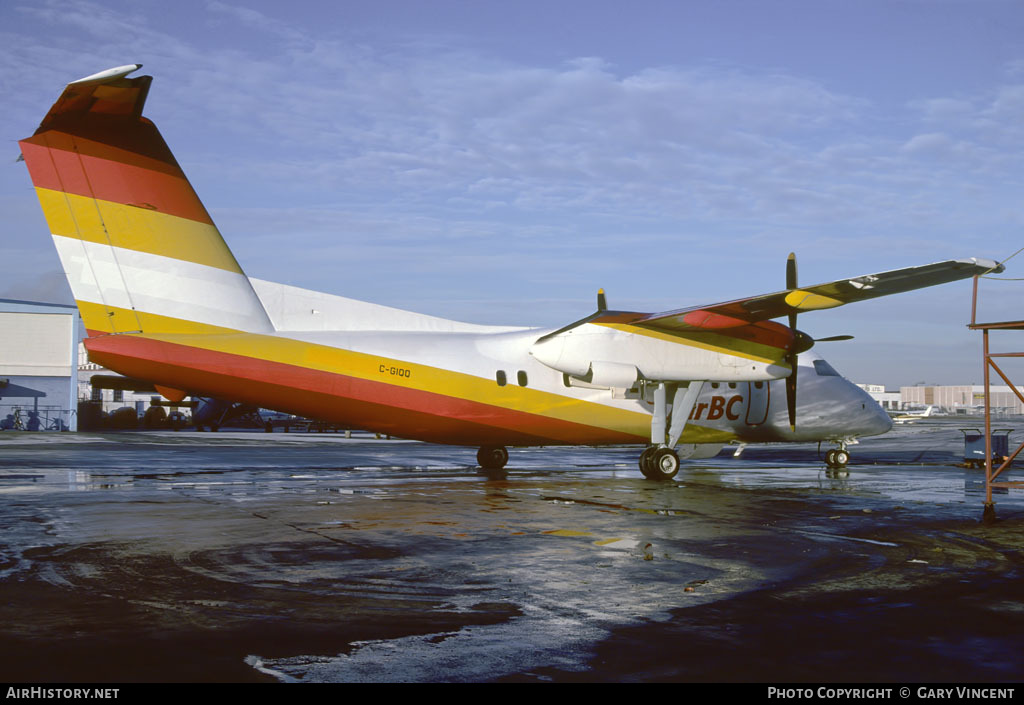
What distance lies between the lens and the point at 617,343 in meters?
20.6

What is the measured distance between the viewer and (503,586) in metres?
8.23

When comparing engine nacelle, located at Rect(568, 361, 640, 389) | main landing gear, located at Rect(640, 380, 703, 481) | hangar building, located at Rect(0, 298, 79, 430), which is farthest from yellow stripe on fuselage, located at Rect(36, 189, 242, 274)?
hangar building, located at Rect(0, 298, 79, 430)

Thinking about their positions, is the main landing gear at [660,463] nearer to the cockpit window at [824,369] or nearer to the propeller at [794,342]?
the propeller at [794,342]

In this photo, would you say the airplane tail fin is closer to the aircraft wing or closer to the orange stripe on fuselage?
the orange stripe on fuselage

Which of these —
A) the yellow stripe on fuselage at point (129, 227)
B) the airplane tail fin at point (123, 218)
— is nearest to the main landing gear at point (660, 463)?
the airplane tail fin at point (123, 218)

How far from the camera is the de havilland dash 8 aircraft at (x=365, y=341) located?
1650 cm

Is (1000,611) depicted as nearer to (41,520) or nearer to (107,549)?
(107,549)

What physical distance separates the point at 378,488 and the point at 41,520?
749 cm

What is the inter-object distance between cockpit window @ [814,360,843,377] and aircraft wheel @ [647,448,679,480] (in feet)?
25.0

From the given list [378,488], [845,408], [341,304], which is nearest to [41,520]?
[378,488]

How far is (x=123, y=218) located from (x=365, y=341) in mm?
5732

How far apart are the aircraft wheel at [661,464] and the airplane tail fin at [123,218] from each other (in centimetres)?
1081

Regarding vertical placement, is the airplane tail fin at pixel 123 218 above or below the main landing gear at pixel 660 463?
above

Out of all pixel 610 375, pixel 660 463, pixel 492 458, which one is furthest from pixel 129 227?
pixel 660 463
